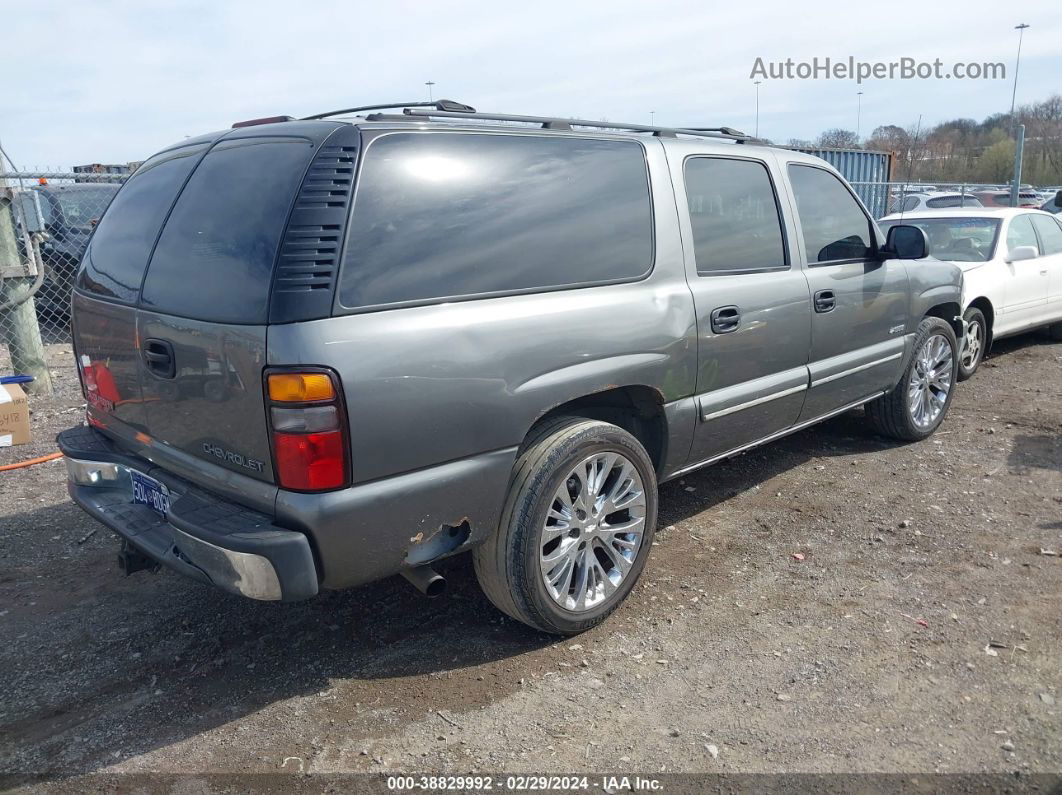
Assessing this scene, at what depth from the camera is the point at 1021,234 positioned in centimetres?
786

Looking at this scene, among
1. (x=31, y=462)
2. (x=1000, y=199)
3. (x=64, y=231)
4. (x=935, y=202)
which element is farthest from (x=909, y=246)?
(x=1000, y=199)

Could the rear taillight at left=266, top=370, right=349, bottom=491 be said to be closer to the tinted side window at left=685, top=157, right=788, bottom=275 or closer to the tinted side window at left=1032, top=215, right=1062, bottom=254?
the tinted side window at left=685, top=157, right=788, bottom=275

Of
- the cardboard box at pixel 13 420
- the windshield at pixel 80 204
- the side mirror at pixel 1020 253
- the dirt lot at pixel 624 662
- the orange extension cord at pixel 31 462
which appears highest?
the windshield at pixel 80 204

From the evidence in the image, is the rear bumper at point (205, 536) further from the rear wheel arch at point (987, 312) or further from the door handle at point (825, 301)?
the rear wheel arch at point (987, 312)

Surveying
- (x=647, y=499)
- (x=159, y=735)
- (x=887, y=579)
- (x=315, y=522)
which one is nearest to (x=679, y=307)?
(x=647, y=499)

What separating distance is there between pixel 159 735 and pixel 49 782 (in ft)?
1.07

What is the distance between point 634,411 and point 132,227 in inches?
87.1

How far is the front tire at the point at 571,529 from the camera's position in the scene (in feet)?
9.66

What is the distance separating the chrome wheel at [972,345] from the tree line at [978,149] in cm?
2459

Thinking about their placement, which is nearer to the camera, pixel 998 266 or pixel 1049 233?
pixel 998 266

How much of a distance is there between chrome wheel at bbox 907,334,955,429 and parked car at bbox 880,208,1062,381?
1814mm

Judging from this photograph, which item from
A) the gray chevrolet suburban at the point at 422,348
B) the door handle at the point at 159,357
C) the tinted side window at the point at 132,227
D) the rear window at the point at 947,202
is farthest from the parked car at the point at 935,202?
the door handle at the point at 159,357

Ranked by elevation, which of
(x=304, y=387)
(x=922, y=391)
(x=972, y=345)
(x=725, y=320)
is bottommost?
(x=972, y=345)

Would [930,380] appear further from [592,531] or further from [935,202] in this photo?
[935,202]
